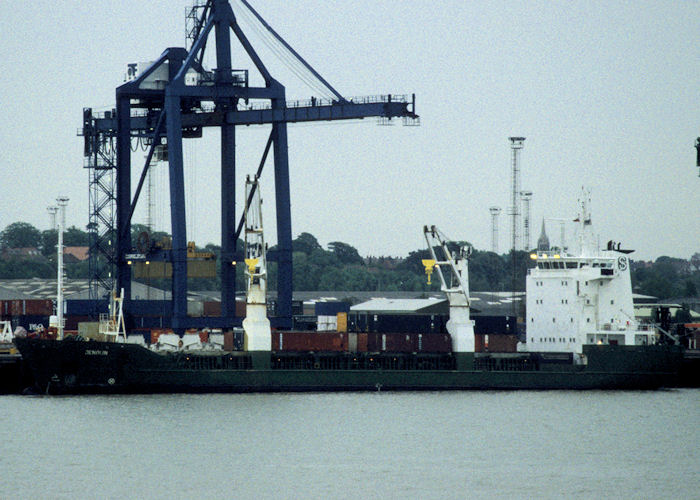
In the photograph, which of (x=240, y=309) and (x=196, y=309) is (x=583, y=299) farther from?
(x=196, y=309)

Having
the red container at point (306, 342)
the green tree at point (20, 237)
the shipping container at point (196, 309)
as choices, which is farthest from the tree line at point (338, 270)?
the red container at point (306, 342)

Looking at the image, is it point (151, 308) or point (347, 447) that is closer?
point (347, 447)

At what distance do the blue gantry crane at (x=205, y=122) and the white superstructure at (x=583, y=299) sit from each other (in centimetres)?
995

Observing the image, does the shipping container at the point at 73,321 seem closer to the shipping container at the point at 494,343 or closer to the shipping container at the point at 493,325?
the shipping container at the point at 493,325

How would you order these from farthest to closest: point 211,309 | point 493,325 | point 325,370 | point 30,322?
point 211,309 < point 30,322 < point 493,325 < point 325,370

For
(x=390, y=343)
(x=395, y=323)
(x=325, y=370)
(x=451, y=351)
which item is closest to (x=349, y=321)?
(x=395, y=323)

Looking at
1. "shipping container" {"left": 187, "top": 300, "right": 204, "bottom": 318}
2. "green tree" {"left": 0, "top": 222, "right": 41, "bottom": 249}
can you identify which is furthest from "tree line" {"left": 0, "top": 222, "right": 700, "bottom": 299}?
"shipping container" {"left": 187, "top": 300, "right": 204, "bottom": 318}

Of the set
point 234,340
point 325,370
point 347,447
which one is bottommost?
point 347,447

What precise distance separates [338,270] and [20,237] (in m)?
45.1

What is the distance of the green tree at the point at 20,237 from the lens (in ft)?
542

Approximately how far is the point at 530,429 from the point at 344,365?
48.2ft

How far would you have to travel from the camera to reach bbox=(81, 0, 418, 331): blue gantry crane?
64.3 metres

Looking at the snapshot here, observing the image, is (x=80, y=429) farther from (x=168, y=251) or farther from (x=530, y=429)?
(x=168, y=251)

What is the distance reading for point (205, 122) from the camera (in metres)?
67.1
